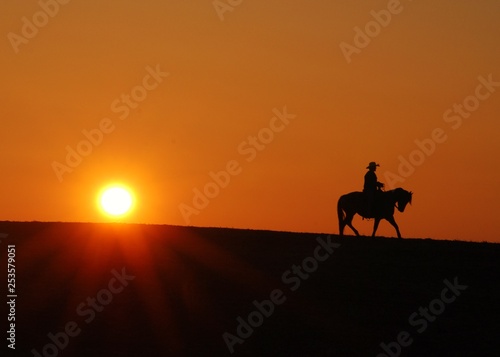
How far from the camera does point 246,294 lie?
103 feet

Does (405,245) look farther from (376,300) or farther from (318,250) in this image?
(376,300)

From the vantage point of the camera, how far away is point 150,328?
92.9ft

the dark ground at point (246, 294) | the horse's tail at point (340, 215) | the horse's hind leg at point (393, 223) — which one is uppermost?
the horse's tail at point (340, 215)

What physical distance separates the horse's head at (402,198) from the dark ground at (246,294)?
4.63 ft

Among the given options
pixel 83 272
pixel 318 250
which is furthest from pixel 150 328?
pixel 318 250

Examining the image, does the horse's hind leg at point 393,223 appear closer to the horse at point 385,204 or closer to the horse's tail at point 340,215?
the horse at point 385,204

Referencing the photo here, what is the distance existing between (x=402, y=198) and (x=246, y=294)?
10832 mm

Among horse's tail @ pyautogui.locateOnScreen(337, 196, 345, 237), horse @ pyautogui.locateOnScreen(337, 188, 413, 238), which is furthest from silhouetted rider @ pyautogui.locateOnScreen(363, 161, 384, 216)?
horse's tail @ pyautogui.locateOnScreen(337, 196, 345, 237)

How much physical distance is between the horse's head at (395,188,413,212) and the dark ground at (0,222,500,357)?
1412 millimetres

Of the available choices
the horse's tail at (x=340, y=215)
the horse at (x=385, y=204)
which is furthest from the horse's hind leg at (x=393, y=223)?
the horse's tail at (x=340, y=215)

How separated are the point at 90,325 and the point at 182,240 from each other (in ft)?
37.8

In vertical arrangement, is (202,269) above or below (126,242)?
below

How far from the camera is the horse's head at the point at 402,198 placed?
132 ft

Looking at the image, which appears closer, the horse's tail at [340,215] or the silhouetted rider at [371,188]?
the silhouetted rider at [371,188]
